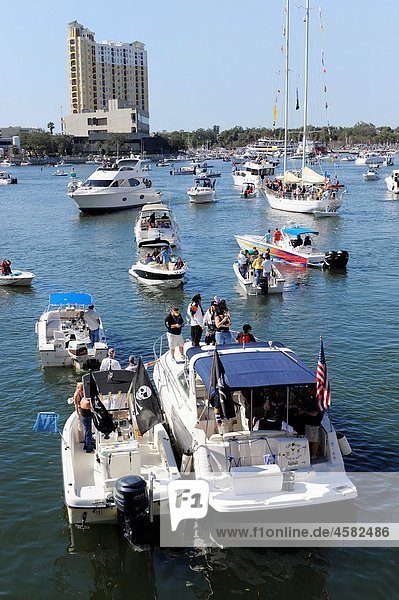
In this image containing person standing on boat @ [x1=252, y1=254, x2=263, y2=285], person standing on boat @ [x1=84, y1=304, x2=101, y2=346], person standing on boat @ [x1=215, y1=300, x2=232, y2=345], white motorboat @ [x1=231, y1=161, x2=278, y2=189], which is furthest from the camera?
white motorboat @ [x1=231, y1=161, x2=278, y2=189]

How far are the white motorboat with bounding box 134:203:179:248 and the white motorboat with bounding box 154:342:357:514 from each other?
30587 mm

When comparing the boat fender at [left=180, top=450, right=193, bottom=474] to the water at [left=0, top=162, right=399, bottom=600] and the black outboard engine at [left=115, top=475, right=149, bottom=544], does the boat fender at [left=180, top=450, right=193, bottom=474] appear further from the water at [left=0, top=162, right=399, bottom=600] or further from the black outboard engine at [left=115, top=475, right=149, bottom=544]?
the water at [left=0, top=162, right=399, bottom=600]

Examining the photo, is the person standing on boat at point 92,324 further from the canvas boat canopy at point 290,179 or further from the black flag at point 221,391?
the canvas boat canopy at point 290,179

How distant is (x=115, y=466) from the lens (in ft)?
43.0

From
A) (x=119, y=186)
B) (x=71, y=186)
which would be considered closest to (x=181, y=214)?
(x=119, y=186)

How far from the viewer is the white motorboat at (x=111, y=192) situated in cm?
7231

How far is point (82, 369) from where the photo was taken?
21.9 m

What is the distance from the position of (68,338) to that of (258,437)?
11231mm

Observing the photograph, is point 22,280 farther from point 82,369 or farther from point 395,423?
point 395,423

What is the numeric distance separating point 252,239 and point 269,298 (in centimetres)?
1114

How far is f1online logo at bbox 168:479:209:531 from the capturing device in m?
12.3

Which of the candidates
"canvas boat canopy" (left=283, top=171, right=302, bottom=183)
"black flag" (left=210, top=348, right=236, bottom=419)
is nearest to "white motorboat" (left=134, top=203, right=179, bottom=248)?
"canvas boat canopy" (left=283, top=171, right=302, bottom=183)

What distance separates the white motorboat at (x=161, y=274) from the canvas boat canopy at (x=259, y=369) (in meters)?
18.8

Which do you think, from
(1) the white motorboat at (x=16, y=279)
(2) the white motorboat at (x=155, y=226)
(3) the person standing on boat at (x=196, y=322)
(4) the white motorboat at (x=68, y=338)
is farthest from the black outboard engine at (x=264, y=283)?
(2) the white motorboat at (x=155, y=226)
